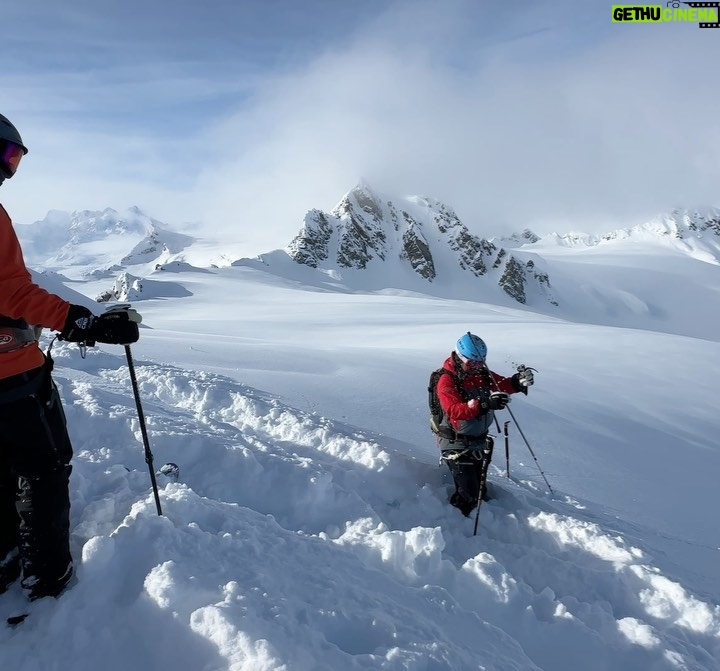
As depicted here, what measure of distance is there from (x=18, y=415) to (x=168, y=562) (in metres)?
1.15

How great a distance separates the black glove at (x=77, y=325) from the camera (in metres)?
2.63

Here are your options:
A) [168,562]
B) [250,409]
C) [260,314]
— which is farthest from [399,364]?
[260,314]

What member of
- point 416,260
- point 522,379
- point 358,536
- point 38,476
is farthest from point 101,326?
point 416,260

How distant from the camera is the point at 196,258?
389 ft

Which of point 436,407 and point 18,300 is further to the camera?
point 436,407

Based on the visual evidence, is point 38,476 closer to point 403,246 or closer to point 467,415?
point 467,415

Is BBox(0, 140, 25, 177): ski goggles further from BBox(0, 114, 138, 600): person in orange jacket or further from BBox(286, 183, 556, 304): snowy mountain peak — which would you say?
BBox(286, 183, 556, 304): snowy mountain peak

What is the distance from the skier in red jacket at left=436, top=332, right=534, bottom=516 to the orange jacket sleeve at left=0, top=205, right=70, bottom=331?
3824 mm

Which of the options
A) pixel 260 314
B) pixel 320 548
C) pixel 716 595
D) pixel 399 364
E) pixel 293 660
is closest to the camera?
pixel 293 660

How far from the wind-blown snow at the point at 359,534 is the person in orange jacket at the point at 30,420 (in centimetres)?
23

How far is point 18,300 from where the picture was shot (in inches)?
96.3

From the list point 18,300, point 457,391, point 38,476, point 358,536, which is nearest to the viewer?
point 18,300

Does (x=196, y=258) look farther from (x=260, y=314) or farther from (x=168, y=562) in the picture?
(x=168, y=562)

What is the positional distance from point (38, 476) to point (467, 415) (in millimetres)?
3780
